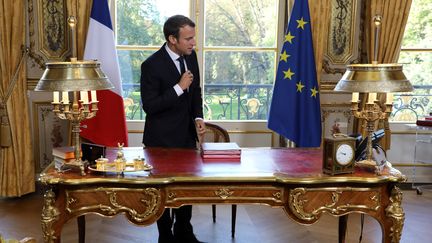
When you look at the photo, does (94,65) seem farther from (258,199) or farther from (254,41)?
(254,41)

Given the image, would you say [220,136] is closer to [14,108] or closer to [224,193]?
[224,193]

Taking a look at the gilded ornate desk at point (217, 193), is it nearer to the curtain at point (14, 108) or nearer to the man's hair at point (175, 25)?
the man's hair at point (175, 25)

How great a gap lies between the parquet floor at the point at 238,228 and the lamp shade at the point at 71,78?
1508mm

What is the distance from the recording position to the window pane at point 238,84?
4.46 metres

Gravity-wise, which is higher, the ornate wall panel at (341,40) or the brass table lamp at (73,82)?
the ornate wall panel at (341,40)

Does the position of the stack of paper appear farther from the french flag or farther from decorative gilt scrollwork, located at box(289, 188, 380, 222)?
the french flag

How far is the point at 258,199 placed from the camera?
211cm

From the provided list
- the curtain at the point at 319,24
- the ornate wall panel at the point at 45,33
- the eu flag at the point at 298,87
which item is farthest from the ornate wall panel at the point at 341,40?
the ornate wall panel at the point at 45,33

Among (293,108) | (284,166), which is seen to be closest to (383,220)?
(284,166)

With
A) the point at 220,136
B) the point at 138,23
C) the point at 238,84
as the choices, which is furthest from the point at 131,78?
the point at 220,136

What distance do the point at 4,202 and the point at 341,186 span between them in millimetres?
3110

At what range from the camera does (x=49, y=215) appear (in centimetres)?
200

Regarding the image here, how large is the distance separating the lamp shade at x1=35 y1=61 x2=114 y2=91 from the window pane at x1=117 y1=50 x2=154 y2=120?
91.5 inches

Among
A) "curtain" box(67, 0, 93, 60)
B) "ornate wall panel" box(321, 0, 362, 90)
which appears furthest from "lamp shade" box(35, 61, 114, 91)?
"ornate wall panel" box(321, 0, 362, 90)
